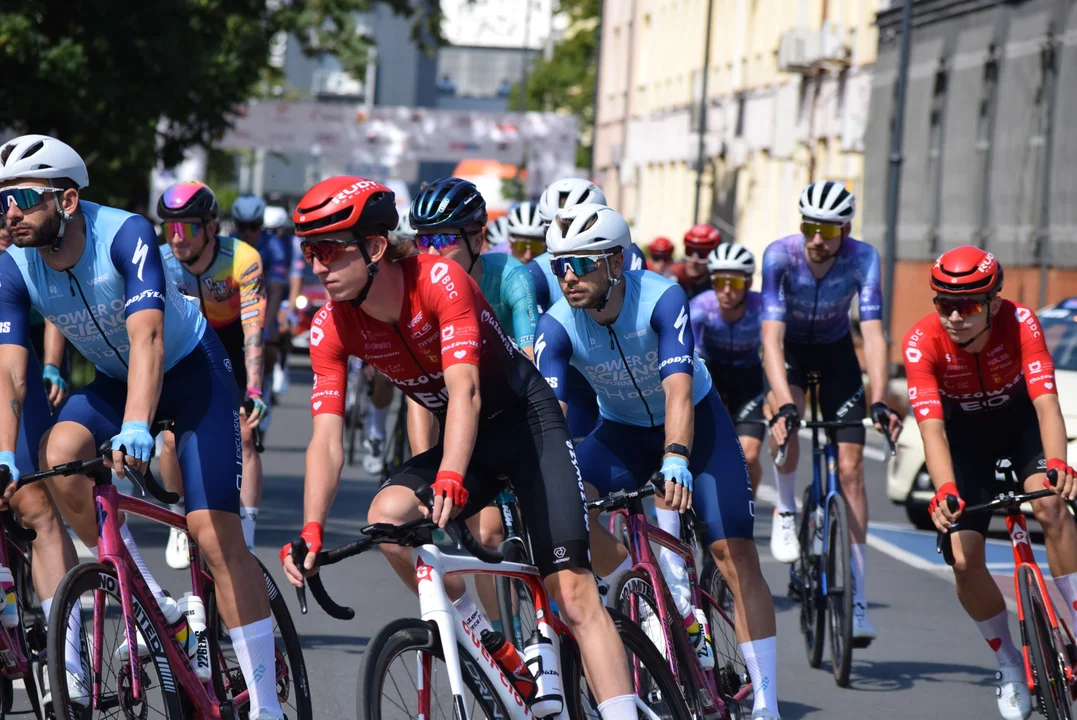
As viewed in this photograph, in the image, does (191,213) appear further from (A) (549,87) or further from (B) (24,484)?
(A) (549,87)

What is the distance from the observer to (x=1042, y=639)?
22.3 feet

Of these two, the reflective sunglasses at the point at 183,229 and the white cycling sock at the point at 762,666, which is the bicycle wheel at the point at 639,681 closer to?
the white cycling sock at the point at 762,666

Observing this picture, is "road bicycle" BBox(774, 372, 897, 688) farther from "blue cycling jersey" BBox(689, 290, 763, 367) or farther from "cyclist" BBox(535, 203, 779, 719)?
"blue cycling jersey" BBox(689, 290, 763, 367)

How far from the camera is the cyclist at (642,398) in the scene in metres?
6.34

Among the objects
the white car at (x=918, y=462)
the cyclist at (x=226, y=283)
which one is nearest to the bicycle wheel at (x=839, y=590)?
the cyclist at (x=226, y=283)

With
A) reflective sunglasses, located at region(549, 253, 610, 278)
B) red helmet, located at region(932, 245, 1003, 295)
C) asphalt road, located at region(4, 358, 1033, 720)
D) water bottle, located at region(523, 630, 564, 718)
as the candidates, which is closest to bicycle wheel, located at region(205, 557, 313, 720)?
asphalt road, located at region(4, 358, 1033, 720)

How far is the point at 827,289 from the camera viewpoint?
31.3 ft

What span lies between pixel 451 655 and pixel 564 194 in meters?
3.80

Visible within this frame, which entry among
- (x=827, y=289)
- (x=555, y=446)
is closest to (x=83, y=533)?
(x=555, y=446)

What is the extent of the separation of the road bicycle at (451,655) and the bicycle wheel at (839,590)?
9.14ft

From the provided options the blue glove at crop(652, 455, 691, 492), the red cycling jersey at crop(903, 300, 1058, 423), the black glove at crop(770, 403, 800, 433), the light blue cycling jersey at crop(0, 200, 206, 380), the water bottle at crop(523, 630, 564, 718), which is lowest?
the water bottle at crop(523, 630, 564, 718)

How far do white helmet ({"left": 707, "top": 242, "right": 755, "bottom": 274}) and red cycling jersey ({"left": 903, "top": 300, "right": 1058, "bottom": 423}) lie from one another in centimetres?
369

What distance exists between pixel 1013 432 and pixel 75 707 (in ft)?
12.6

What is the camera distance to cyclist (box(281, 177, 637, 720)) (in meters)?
5.27
